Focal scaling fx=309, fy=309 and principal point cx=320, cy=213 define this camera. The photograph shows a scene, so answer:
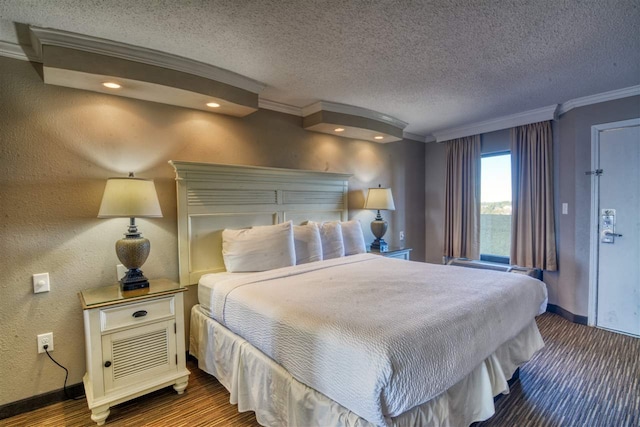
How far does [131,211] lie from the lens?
6.79ft

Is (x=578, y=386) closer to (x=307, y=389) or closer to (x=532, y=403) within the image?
(x=532, y=403)

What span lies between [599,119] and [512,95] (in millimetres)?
979

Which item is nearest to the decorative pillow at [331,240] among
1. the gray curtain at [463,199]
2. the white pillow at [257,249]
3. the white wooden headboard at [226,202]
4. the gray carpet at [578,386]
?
the white wooden headboard at [226,202]

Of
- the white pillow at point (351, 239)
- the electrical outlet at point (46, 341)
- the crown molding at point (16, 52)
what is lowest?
the electrical outlet at point (46, 341)

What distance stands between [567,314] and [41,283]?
4.93m

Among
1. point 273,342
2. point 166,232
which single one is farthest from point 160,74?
point 273,342

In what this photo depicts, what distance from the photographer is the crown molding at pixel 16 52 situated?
1.94m

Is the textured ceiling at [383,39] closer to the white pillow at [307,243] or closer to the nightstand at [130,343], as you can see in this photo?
the white pillow at [307,243]

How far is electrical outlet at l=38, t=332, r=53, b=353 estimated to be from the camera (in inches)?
82.0

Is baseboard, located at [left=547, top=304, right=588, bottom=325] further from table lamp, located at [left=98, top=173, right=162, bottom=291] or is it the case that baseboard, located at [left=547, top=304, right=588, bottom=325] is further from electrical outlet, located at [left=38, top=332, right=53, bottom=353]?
electrical outlet, located at [left=38, top=332, right=53, bottom=353]

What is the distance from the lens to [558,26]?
190 cm

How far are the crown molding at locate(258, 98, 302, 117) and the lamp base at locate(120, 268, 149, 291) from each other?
1.93 meters

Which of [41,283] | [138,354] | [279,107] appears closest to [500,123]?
[279,107]

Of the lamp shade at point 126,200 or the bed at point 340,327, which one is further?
the lamp shade at point 126,200
